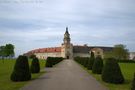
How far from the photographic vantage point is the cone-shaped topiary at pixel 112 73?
1664 centimetres

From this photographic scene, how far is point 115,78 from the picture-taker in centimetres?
1667

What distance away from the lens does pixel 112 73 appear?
16812mm

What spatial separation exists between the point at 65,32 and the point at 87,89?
119m

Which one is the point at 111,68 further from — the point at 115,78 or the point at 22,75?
the point at 22,75

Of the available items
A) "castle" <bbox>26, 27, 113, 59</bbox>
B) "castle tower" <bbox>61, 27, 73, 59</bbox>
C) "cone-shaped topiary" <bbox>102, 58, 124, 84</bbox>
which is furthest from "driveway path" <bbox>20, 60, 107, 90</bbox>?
"castle" <bbox>26, 27, 113, 59</bbox>

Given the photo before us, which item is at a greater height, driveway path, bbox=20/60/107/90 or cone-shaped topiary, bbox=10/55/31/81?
cone-shaped topiary, bbox=10/55/31/81

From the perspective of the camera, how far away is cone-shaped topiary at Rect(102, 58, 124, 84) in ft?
54.6

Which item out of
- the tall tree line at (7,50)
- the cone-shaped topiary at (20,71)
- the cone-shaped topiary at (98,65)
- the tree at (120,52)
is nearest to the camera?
the cone-shaped topiary at (20,71)

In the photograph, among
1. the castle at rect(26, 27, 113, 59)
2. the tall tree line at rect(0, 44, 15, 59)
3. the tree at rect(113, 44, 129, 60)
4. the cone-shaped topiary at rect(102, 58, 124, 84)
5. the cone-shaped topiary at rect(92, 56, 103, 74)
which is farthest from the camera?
the castle at rect(26, 27, 113, 59)

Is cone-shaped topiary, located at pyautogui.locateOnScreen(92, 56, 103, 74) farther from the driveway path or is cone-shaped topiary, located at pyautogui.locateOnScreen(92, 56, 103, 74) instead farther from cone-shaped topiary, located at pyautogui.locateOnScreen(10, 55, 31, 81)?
cone-shaped topiary, located at pyautogui.locateOnScreen(10, 55, 31, 81)

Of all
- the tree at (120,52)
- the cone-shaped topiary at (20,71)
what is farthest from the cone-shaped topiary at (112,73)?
the tree at (120,52)

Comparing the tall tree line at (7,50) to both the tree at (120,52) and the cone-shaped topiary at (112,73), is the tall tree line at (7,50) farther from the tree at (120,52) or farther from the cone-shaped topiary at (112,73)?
the cone-shaped topiary at (112,73)

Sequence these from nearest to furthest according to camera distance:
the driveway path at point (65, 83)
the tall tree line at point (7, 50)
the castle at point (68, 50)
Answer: the driveway path at point (65, 83)
the tall tree line at point (7, 50)
the castle at point (68, 50)

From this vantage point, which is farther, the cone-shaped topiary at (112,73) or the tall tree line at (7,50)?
the tall tree line at (7,50)
